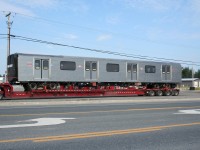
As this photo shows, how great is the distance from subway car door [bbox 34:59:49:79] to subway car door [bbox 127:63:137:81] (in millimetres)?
9564

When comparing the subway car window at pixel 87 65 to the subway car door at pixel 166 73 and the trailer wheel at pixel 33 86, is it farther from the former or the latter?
the subway car door at pixel 166 73

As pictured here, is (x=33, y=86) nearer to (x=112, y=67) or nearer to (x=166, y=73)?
(x=112, y=67)

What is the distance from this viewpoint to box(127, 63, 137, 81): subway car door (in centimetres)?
3691

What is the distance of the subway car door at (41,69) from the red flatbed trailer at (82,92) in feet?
3.79

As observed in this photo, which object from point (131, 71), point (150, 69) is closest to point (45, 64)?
point (131, 71)

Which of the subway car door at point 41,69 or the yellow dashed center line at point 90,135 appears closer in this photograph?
the yellow dashed center line at point 90,135

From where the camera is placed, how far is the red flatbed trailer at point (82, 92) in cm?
2888

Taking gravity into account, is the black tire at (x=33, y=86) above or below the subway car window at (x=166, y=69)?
below

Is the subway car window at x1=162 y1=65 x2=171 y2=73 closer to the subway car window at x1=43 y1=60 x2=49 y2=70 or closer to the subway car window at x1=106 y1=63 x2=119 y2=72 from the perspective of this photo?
the subway car window at x1=106 y1=63 x2=119 y2=72

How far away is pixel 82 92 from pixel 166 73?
1190 cm

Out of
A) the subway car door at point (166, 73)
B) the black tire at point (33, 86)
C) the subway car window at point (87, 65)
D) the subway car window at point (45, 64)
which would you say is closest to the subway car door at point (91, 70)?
the subway car window at point (87, 65)

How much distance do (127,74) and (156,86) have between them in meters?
4.76

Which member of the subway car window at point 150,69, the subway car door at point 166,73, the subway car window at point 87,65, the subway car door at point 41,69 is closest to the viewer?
the subway car door at point 41,69

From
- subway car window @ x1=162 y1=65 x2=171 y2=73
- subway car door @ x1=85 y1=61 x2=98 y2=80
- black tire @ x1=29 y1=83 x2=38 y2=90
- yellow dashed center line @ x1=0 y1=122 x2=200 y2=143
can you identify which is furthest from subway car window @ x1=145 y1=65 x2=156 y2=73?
yellow dashed center line @ x1=0 y1=122 x2=200 y2=143
